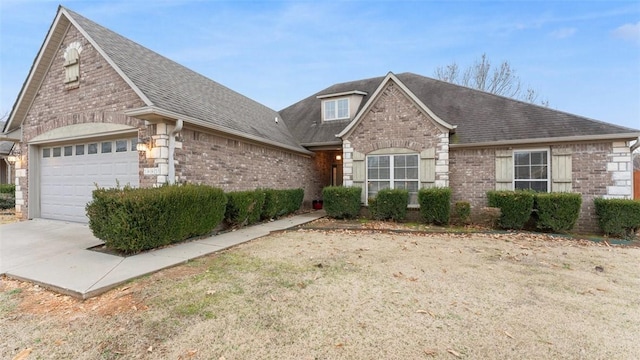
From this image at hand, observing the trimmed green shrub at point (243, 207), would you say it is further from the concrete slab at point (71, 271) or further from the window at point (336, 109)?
the window at point (336, 109)

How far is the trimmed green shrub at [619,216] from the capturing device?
7.63 meters

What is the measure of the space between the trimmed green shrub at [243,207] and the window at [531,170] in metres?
8.90

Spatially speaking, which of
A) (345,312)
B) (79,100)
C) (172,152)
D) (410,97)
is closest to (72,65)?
(79,100)

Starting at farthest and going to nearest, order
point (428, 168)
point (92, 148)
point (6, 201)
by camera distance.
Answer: point (6, 201) < point (428, 168) < point (92, 148)

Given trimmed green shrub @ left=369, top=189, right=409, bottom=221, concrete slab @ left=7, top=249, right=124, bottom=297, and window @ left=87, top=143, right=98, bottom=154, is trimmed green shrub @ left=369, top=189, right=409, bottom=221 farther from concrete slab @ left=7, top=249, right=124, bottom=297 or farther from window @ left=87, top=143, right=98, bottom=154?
window @ left=87, top=143, right=98, bottom=154

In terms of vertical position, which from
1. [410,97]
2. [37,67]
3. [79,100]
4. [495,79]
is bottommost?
[79,100]

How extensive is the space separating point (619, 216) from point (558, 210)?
1596 millimetres

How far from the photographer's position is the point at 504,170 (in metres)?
9.70

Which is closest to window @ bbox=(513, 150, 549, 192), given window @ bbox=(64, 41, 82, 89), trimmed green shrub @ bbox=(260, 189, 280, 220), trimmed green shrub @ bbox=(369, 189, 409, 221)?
trimmed green shrub @ bbox=(369, 189, 409, 221)

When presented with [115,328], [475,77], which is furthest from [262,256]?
[475,77]

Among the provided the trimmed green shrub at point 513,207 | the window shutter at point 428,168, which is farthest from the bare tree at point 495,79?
the trimmed green shrub at point 513,207

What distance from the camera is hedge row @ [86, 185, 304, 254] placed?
5484 mm

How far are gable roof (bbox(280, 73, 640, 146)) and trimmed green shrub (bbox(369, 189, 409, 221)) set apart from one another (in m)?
2.87

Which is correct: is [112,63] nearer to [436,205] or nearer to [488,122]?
[436,205]
